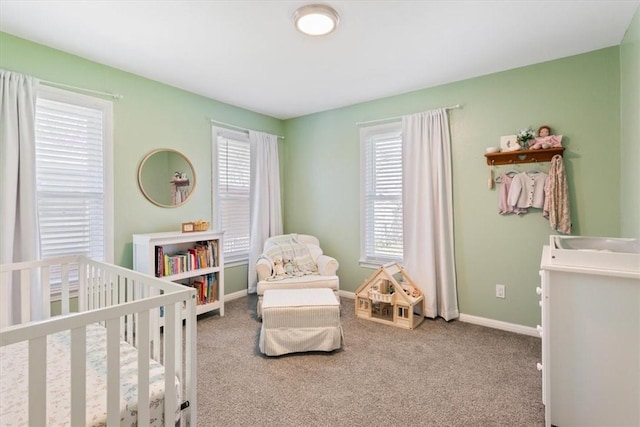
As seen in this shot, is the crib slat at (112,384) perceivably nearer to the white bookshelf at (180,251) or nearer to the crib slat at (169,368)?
the crib slat at (169,368)

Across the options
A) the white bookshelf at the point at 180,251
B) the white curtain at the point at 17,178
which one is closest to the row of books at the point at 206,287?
the white bookshelf at the point at 180,251

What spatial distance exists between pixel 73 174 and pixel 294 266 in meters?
2.14

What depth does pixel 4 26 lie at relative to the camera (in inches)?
84.0

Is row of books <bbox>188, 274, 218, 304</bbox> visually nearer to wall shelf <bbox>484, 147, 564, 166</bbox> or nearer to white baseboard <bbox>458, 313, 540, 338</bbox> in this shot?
white baseboard <bbox>458, 313, 540, 338</bbox>

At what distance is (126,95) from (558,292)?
3549 millimetres

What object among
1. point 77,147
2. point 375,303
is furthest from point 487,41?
point 77,147

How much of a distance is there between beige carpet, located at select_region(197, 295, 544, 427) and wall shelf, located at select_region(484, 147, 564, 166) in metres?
1.54

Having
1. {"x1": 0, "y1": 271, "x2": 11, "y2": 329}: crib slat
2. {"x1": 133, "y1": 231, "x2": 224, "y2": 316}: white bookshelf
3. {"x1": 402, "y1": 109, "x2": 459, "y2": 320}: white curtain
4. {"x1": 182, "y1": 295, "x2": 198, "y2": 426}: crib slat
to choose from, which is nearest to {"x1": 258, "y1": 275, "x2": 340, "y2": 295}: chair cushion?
{"x1": 133, "y1": 231, "x2": 224, "y2": 316}: white bookshelf

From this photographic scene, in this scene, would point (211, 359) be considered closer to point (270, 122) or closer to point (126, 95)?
point (126, 95)

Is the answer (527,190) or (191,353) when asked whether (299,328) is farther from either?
(527,190)

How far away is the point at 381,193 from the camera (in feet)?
11.9

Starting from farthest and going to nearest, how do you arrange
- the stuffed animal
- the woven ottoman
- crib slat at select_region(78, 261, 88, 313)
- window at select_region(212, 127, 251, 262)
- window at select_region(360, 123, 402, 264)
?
window at select_region(212, 127, 251, 262)
window at select_region(360, 123, 402, 264)
the stuffed animal
the woven ottoman
crib slat at select_region(78, 261, 88, 313)

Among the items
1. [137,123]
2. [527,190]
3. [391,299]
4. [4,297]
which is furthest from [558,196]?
[4,297]

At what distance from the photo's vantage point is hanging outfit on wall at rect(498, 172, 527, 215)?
2.79m
